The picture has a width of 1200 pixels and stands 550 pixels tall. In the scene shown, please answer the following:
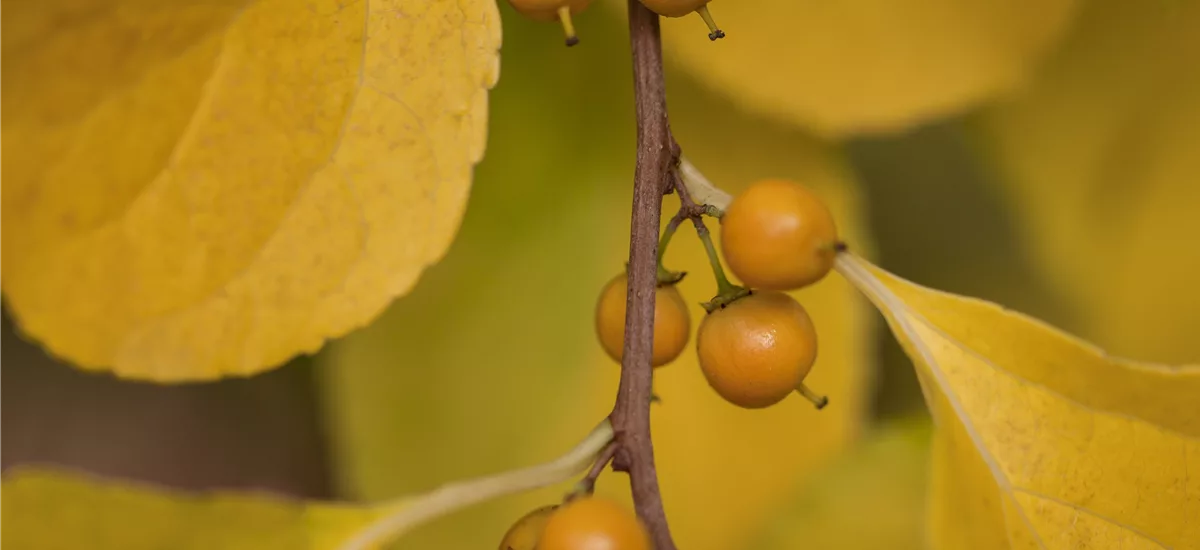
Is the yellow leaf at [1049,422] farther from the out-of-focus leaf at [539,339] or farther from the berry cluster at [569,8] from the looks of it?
the out-of-focus leaf at [539,339]

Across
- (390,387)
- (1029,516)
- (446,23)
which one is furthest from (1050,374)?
(390,387)

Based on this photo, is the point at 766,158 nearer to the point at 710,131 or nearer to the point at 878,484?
the point at 710,131

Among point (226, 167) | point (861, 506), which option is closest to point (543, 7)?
point (226, 167)

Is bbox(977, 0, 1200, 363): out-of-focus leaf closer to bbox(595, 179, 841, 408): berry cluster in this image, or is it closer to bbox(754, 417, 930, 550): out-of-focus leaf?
bbox(754, 417, 930, 550): out-of-focus leaf

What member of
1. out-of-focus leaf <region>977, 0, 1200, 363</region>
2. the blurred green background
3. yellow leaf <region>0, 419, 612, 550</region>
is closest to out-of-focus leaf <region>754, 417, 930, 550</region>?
the blurred green background

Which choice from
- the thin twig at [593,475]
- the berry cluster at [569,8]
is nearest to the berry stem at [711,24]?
the berry cluster at [569,8]

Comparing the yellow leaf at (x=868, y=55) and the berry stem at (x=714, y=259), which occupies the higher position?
the berry stem at (x=714, y=259)
